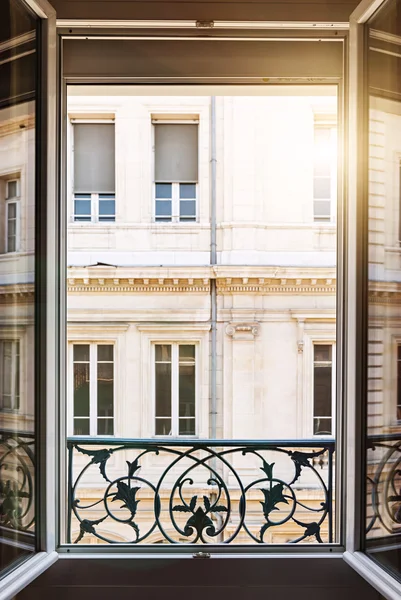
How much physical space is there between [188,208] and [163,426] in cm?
252

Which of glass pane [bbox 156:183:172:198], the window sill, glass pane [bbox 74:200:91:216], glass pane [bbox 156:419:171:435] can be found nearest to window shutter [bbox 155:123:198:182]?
glass pane [bbox 156:183:172:198]

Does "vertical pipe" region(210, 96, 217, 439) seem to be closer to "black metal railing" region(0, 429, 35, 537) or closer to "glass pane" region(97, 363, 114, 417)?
"glass pane" region(97, 363, 114, 417)

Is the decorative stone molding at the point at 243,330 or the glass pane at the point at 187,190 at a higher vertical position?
the glass pane at the point at 187,190

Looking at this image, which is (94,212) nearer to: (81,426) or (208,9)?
(81,426)

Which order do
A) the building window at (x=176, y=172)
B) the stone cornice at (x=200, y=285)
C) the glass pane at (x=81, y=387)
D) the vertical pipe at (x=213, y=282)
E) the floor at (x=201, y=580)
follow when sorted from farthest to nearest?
the glass pane at (x=81, y=387)
the stone cornice at (x=200, y=285)
the building window at (x=176, y=172)
the vertical pipe at (x=213, y=282)
the floor at (x=201, y=580)

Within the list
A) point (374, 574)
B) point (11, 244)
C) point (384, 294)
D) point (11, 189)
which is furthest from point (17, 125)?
point (374, 574)

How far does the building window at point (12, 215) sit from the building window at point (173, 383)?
15.3ft

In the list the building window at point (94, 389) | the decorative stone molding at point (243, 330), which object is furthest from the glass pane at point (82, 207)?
the decorative stone molding at point (243, 330)

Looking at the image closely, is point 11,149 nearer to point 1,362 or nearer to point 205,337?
point 1,362

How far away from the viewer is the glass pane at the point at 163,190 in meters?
5.80

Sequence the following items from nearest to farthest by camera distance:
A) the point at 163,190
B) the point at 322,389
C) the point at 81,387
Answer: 1. the point at 163,190
2. the point at 81,387
3. the point at 322,389

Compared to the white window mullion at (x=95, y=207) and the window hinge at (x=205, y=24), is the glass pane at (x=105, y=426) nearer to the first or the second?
the white window mullion at (x=95, y=207)

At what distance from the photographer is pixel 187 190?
229 inches

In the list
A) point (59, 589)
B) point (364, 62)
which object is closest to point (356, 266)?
point (364, 62)
